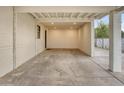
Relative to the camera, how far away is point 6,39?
6086 mm

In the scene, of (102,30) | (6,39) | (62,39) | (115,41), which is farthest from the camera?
(102,30)

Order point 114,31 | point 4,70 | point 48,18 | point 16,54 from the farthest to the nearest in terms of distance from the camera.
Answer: point 48,18 < point 16,54 < point 114,31 < point 4,70

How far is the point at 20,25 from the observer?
788cm

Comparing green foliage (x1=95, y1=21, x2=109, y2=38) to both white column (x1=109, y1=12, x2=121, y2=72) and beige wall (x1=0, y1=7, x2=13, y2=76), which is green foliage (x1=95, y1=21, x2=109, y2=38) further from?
beige wall (x1=0, y1=7, x2=13, y2=76)

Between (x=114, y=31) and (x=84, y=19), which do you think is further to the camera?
(x=84, y=19)

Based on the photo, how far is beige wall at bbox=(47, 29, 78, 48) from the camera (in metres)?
20.8

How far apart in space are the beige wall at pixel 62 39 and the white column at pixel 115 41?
14.3 meters

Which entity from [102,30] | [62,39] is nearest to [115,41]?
[62,39]

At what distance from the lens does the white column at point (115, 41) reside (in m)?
6.36

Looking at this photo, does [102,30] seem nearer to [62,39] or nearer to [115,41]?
[62,39]

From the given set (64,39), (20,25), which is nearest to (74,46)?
(64,39)

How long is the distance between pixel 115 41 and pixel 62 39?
1468 cm
